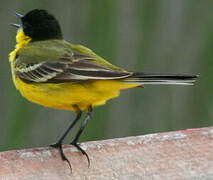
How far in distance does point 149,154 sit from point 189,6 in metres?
1.85

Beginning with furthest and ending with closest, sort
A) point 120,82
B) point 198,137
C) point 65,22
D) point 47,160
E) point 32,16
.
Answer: point 65,22 < point 32,16 < point 120,82 < point 198,137 < point 47,160

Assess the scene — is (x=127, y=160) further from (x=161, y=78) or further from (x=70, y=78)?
(x=70, y=78)

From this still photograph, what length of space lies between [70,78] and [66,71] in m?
0.08

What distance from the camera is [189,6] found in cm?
426

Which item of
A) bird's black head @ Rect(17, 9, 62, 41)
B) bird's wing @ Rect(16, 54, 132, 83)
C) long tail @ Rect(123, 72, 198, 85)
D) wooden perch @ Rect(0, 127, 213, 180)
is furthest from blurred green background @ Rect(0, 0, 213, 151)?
wooden perch @ Rect(0, 127, 213, 180)

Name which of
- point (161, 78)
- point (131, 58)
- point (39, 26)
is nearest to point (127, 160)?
point (161, 78)

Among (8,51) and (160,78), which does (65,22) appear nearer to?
(8,51)

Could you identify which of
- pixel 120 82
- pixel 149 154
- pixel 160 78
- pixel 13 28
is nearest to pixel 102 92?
pixel 120 82

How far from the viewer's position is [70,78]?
3.19 m

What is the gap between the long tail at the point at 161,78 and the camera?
2705 mm

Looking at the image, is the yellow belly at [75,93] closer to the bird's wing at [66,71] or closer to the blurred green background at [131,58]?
the bird's wing at [66,71]

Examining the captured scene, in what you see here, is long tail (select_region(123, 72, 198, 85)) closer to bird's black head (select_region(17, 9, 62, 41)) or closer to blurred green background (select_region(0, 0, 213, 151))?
bird's black head (select_region(17, 9, 62, 41))

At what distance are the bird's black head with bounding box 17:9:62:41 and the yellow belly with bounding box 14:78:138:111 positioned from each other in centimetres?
67

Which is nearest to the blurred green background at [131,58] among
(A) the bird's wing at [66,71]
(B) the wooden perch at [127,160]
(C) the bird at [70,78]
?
(C) the bird at [70,78]
